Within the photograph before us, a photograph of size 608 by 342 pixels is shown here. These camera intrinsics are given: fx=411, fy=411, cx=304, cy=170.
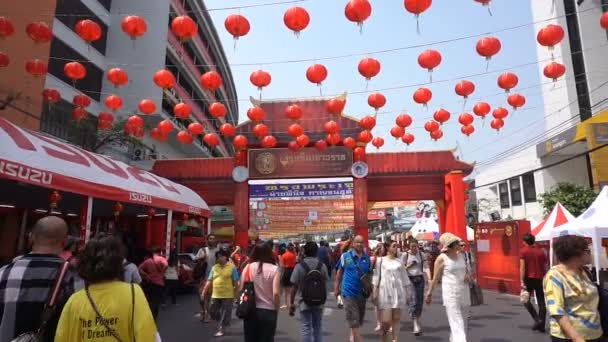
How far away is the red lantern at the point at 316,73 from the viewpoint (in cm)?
948

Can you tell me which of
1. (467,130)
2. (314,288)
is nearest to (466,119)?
(467,130)

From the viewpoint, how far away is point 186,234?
2289 centimetres

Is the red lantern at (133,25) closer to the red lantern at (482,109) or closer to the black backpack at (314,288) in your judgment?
the black backpack at (314,288)

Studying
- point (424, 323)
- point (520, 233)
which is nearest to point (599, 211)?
point (520, 233)

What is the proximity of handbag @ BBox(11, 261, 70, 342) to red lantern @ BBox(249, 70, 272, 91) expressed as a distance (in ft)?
25.6

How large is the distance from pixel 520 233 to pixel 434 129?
4.30 m

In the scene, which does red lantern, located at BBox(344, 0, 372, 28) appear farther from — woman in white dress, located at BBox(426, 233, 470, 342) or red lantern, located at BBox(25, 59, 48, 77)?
red lantern, located at BBox(25, 59, 48, 77)

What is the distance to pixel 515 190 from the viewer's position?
2439cm

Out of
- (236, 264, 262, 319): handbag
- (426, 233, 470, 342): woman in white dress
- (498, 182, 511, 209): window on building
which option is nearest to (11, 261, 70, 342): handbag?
(236, 264, 262, 319): handbag

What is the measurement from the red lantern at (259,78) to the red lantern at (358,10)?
3.33 meters

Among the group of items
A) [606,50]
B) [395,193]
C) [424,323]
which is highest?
[606,50]

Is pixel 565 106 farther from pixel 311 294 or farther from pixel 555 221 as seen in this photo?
pixel 311 294

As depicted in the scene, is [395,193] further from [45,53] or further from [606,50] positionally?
[45,53]

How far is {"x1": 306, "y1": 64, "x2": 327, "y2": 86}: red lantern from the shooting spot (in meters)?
9.48
